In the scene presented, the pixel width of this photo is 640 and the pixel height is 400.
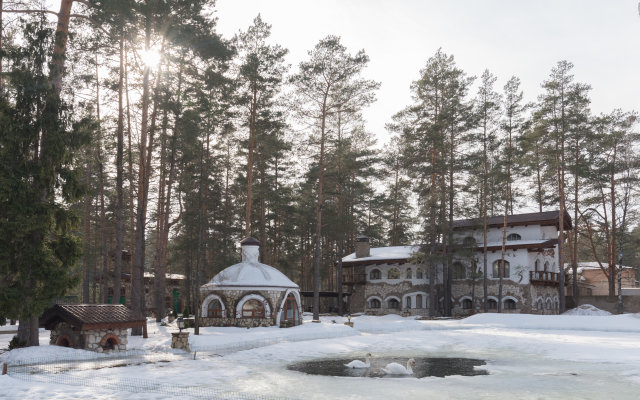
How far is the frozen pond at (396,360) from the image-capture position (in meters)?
13.0

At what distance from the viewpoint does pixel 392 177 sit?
54.4m

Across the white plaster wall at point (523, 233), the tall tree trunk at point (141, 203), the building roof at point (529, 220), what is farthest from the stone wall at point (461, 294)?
the tall tree trunk at point (141, 203)

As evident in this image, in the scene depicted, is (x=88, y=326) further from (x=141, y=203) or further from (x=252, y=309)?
(x=252, y=309)

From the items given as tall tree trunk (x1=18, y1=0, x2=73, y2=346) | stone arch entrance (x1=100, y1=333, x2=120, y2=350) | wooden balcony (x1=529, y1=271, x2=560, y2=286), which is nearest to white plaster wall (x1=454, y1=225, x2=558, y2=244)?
wooden balcony (x1=529, y1=271, x2=560, y2=286)

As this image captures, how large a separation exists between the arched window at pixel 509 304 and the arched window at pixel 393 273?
899 centimetres

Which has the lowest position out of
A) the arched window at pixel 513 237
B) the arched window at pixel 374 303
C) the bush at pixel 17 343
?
the arched window at pixel 374 303

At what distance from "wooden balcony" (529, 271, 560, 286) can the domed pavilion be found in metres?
20.3

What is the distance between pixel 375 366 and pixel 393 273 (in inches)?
1167

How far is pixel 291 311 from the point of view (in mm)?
29375

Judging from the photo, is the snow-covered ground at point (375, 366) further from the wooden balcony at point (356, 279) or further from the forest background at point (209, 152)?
the wooden balcony at point (356, 279)

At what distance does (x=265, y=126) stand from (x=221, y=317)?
11402mm

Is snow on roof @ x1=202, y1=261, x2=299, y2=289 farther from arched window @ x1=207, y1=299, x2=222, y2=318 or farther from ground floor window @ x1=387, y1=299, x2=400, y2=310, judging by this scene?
ground floor window @ x1=387, y1=299, x2=400, y2=310

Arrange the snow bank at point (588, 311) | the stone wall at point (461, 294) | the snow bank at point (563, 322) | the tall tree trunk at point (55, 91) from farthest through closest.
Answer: the stone wall at point (461, 294), the snow bank at point (588, 311), the snow bank at point (563, 322), the tall tree trunk at point (55, 91)

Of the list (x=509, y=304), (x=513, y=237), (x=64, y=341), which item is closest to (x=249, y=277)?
(x=64, y=341)
